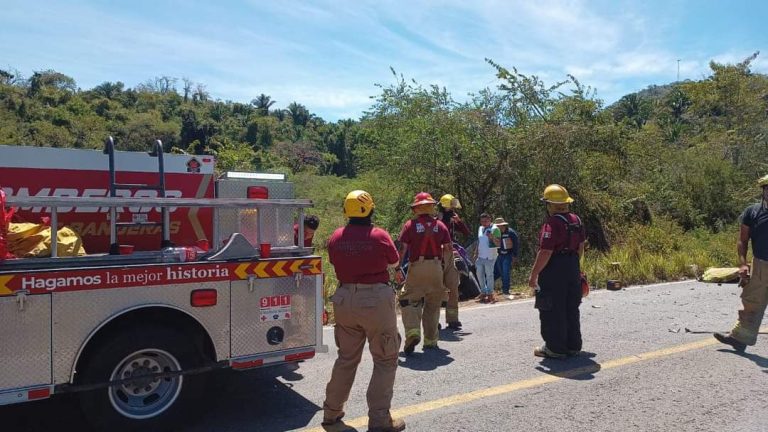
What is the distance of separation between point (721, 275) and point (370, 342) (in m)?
10.5

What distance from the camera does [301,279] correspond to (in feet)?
16.1

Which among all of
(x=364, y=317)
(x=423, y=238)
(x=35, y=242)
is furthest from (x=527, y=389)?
(x=35, y=242)

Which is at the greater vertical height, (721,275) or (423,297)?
(423,297)

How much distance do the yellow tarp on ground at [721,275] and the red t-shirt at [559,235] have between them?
7350 mm

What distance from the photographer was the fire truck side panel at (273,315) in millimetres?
4625

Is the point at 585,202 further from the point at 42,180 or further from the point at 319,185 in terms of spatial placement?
the point at 319,185

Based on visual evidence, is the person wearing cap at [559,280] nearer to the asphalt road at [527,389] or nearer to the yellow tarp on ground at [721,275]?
the asphalt road at [527,389]

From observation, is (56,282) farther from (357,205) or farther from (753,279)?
(753,279)

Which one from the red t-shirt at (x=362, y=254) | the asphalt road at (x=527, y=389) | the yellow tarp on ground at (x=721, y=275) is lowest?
the asphalt road at (x=527, y=389)

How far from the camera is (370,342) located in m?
4.39

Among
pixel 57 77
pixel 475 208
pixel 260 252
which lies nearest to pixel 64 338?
pixel 260 252

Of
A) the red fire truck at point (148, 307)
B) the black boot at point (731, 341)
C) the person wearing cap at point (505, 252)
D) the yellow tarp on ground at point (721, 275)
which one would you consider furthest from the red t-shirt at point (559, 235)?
the yellow tarp on ground at point (721, 275)

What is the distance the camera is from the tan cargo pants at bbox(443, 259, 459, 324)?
7.64m

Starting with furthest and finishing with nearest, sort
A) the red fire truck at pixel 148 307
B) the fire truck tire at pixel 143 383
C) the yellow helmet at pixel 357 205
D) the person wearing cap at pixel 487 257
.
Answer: the person wearing cap at pixel 487 257
the yellow helmet at pixel 357 205
the fire truck tire at pixel 143 383
the red fire truck at pixel 148 307
